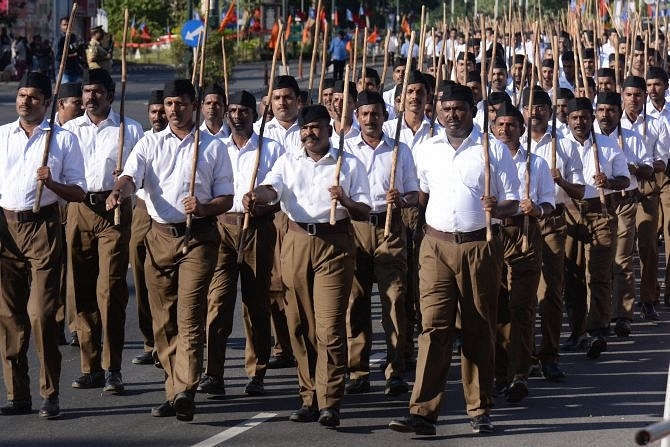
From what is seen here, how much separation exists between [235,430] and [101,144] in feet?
9.71

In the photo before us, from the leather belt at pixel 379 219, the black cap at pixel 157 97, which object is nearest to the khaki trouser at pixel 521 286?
the leather belt at pixel 379 219

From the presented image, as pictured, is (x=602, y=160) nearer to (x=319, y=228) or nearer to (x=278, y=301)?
(x=278, y=301)

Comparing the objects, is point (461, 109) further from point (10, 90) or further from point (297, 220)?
point (10, 90)

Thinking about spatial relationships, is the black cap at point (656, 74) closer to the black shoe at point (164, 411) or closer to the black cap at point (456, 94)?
the black cap at point (456, 94)

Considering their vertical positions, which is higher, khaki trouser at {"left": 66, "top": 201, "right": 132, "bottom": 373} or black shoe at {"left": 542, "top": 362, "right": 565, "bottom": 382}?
khaki trouser at {"left": 66, "top": 201, "right": 132, "bottom": 373}

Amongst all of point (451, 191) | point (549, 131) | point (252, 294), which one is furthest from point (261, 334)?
point (549, 131)

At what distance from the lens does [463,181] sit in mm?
9836

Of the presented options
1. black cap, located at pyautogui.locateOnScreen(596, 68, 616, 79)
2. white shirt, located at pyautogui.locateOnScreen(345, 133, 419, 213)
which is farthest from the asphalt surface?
black cap, located at pyautogui.locateOnScreen(596, 68, 616, 79)

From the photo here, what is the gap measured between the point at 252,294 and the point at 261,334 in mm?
313

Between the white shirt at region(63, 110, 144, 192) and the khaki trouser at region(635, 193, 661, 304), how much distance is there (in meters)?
5.28

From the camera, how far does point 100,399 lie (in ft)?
34.9

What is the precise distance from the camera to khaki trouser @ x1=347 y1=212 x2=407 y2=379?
11.1 meters

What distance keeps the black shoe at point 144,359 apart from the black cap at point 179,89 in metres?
2.37

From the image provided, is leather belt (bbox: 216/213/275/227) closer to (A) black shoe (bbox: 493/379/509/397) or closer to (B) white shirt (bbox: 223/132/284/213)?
(B) white shirt (bbox: 223/132/284/213)
